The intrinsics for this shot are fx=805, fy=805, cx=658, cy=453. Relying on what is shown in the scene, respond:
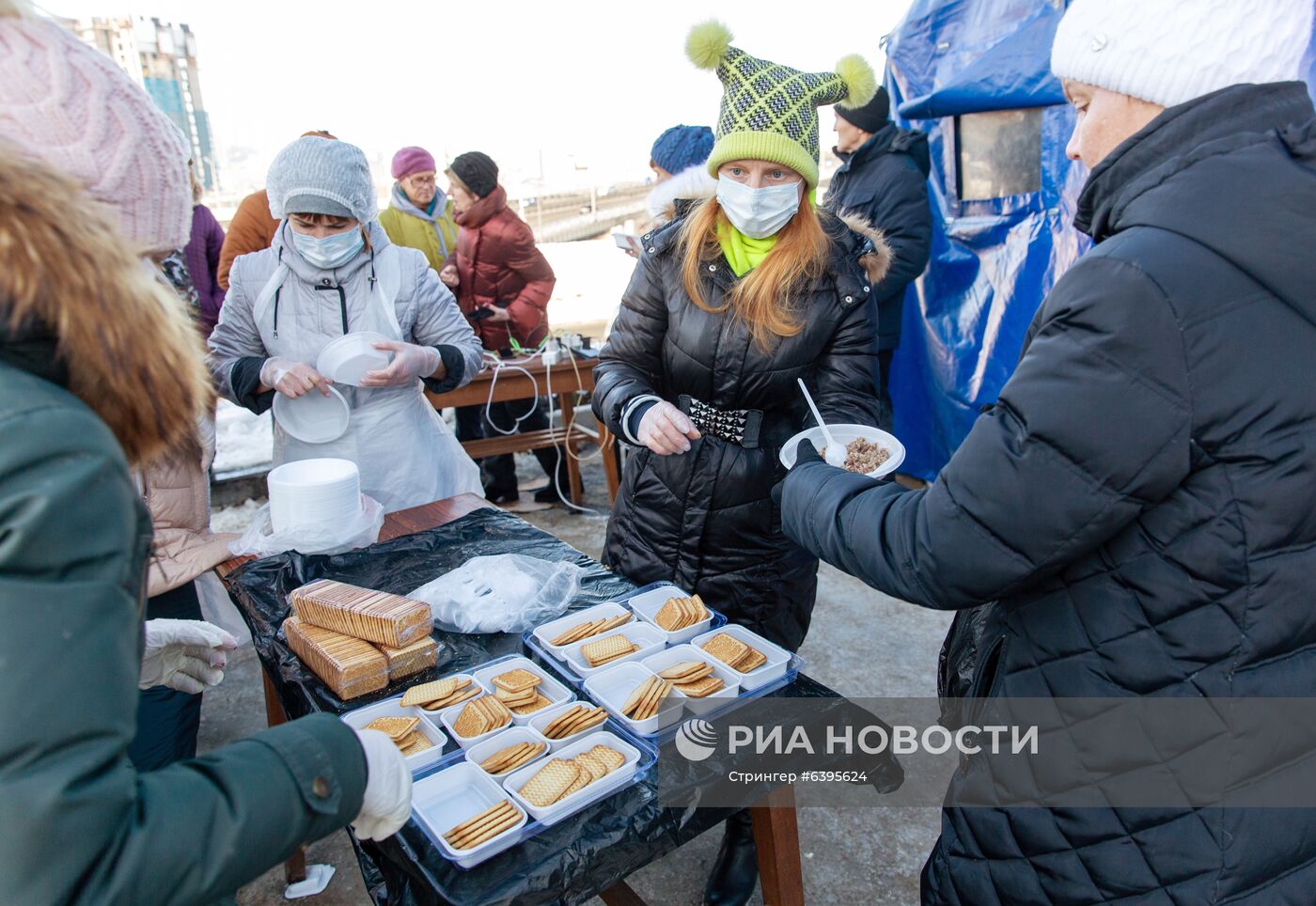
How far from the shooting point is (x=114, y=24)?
2386 cm

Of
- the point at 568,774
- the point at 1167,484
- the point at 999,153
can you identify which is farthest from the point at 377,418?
the point at 999,153

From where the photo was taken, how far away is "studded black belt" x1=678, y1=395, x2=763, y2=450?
7.23 ft

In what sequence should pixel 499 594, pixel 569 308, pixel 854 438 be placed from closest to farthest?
pixel 499 594, pixel 854 438, pixel 569 308

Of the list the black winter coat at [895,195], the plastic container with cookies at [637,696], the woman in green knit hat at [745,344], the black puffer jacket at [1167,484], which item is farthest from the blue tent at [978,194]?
the plastic container with cookies at [637,696]

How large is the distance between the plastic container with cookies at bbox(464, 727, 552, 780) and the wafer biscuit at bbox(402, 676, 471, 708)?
16 centimetres

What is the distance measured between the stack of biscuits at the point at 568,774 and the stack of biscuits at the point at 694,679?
206mm

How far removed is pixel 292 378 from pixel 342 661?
1252 mm

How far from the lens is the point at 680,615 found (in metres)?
1.78

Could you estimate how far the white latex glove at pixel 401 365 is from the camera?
260 cm

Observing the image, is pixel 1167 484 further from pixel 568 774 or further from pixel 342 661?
pixel 342 661

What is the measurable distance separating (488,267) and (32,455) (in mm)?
4869

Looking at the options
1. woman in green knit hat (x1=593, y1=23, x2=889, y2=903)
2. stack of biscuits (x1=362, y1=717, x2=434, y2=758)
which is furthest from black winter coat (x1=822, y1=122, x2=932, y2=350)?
stack of biscuits (x1=362, y1=717, x2=434, y2=758)

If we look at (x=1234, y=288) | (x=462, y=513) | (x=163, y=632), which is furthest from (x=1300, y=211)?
(x=462, y=513)

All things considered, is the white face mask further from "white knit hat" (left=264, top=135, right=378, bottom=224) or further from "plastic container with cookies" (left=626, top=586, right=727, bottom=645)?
"white knit hat" (left=264, top=135, right=378, bottom=224)
